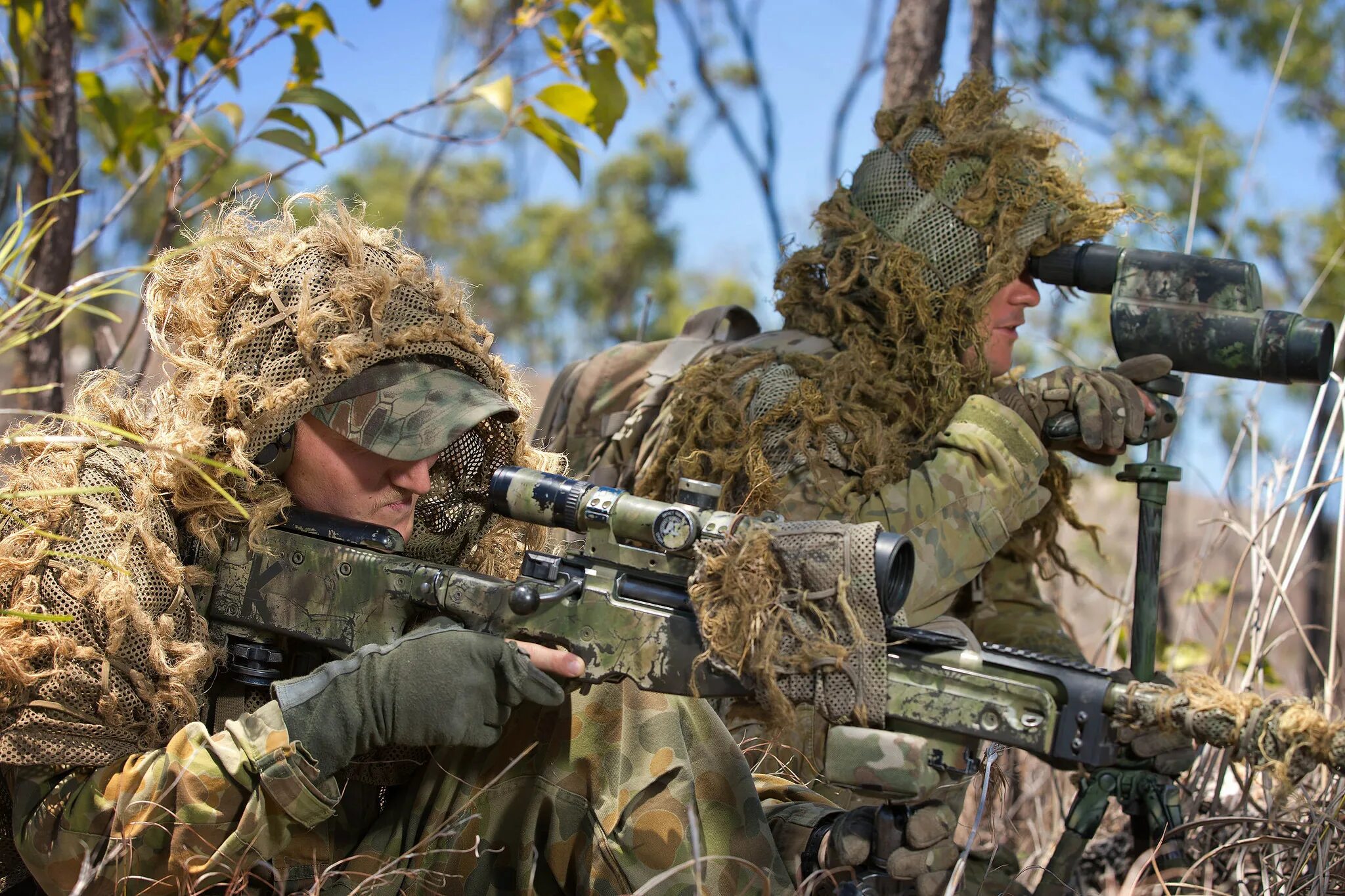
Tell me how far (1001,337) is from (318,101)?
6.97 feet

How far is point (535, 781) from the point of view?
2.36 metres

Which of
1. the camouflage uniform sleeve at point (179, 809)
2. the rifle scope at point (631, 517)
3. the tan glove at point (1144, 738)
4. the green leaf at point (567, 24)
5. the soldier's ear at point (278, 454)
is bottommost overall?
the camouflage uniform sleeve at point (179, 809)

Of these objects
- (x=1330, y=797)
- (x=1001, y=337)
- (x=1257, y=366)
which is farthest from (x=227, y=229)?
(x=1330, y=797)

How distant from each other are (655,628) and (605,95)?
→ 209 centimetres

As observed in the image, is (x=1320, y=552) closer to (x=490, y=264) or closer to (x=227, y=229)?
(x=227, y=229)

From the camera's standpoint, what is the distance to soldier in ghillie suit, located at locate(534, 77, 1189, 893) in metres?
3.13

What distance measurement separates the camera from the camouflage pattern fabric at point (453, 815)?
2.07 meters

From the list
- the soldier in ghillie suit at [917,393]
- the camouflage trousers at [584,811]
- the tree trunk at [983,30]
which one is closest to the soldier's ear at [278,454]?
the camouflage trousers at [584,811]

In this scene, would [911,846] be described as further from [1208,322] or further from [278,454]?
[1208,322]

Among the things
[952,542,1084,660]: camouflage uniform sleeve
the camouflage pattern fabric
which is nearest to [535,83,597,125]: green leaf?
[952,542,1084,660]: camouflage uniform sleeve

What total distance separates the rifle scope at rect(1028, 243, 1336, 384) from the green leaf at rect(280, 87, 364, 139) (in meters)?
2.21

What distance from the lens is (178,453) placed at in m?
2.00

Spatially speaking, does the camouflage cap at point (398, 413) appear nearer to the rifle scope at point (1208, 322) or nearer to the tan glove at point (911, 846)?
the tan glove at point (911, 846)

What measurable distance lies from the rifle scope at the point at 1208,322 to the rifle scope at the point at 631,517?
1.32m
